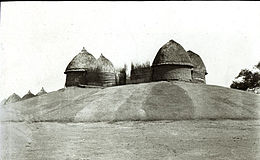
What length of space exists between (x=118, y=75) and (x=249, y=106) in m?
16.6

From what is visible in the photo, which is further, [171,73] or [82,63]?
[82,63]

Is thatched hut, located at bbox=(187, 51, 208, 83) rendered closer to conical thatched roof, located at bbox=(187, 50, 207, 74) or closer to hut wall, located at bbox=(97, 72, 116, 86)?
conical thatched roof, located at bbox=(187, 50, 207, 74)

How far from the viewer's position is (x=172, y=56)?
108 feet

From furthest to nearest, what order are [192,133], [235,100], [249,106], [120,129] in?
[235,100] < [249,106] < [120,129] < [192,133]

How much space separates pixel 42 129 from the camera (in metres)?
19.0

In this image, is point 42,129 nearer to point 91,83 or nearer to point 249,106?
point 249,106

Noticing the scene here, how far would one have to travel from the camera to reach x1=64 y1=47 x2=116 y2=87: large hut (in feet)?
120

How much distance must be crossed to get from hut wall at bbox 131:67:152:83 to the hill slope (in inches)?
188

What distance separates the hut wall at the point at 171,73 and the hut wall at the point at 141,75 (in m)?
0.49

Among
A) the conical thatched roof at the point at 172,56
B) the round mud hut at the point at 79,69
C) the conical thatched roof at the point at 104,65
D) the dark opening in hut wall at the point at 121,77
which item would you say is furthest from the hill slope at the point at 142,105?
the round mud hut at the point at 79,69

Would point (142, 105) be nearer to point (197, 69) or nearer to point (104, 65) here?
point (104, 65)

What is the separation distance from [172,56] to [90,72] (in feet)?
31.8

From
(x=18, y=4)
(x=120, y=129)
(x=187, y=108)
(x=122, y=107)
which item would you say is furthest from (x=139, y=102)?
(x=18, y=4)

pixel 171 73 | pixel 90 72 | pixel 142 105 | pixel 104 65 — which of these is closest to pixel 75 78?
pixel 90 72
